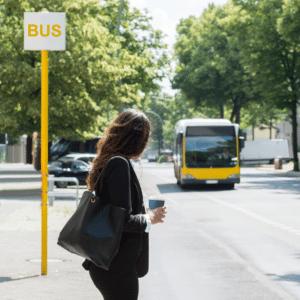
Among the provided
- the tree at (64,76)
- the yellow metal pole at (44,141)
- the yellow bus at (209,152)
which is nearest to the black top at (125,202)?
the yellow metal pole at (44,141)

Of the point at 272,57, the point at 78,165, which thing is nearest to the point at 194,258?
the point at 78,165

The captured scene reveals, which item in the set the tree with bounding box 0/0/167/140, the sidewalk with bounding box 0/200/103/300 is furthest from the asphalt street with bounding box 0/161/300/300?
the tree with bounding box 0/0/167/140

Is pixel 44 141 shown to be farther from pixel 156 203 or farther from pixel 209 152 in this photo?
pixel 209 152

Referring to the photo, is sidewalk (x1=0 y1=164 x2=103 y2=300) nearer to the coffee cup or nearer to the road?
the road

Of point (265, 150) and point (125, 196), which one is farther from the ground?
point (265, 150)

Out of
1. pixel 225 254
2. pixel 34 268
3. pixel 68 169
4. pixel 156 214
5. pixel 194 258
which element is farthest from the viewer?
pixel 68 169

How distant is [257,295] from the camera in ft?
19.8

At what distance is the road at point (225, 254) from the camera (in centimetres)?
628

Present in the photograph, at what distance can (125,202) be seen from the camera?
9.75 ft

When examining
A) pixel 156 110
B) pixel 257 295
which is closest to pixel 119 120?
pixel 257 295

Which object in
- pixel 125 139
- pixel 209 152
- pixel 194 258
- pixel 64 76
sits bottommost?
pixel 194 258

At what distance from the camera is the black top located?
2.98 meters

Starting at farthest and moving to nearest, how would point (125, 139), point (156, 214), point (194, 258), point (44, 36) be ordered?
1. point (194, 258)
2. point (44, 36)
3. point (156, 214)
4. point (125, 139)

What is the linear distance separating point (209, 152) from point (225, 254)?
15.8 metres
